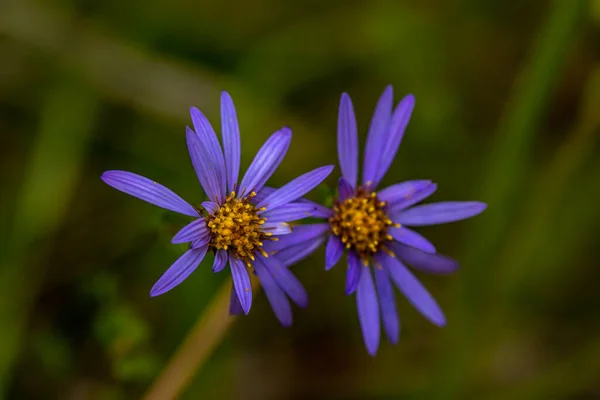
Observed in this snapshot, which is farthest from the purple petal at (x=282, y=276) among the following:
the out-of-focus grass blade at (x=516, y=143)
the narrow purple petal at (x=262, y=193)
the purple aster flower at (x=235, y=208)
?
the out-of-focus grass blade at (x=516, y=143)

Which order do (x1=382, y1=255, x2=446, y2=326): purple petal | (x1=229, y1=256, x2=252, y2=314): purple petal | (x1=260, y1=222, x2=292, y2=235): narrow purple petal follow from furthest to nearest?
(x1=382, y1=255, x2=446, y2=326): purple petal, (x1=260, y1=222, x2=292, y2=235): narrow purple petal, (x1=229, y1=256, x2=252, y2=314): purple petal

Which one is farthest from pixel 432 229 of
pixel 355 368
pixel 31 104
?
pixel 31 104

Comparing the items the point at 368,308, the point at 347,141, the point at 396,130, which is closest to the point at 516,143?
the point at 396,130

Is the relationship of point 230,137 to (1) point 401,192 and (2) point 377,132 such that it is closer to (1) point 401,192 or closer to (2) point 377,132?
(2) point 377,132

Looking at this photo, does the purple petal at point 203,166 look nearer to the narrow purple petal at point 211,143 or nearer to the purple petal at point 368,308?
the narrow purple petal at point 211,143

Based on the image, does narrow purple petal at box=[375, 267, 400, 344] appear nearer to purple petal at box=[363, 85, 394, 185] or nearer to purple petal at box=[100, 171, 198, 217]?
purple petal at box=[363, 85, 394, 185]

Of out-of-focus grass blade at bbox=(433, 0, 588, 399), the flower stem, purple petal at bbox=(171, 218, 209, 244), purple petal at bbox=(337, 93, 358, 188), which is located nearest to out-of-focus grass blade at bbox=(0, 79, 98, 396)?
the flower stem
